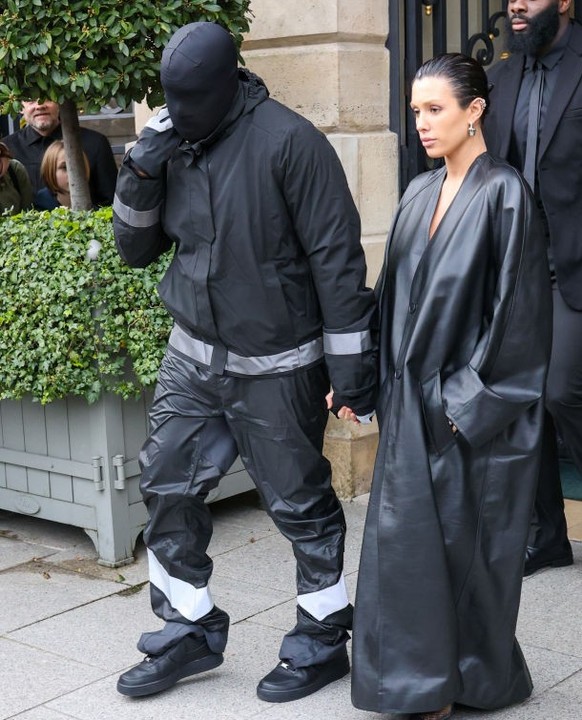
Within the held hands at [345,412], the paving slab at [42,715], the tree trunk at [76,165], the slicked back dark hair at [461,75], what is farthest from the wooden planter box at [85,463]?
the slicked back dark hair at [461,75]

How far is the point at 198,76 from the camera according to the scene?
346cm


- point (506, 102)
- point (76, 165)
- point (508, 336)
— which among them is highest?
point (506, 102)

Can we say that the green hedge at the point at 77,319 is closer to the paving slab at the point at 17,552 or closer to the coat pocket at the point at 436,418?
the paving slab at the point at 17,552

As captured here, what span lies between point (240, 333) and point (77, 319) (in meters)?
1.36

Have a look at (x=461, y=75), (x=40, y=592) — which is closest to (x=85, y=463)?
(x=40, y=592)

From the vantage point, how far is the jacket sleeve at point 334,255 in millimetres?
3562

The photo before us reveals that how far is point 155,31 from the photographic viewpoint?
4840 millimetres

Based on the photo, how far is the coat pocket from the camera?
339 centimetres

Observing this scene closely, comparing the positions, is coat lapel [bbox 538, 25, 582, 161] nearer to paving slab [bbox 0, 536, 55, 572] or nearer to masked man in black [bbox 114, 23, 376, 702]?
masked man in black [bbox 114, 23, 376, 702]

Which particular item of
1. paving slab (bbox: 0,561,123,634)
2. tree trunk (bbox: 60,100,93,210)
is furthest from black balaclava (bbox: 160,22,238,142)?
tree trunk (bbox: 60,100,93,210)

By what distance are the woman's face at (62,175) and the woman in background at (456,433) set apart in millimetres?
3266

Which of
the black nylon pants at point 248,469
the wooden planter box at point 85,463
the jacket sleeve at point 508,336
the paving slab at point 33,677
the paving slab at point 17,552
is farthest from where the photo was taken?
the paving slab at point 17,552

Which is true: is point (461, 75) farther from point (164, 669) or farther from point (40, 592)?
point (40, 592)

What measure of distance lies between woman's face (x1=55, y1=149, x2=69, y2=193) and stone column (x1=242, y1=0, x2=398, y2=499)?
1.12 m
